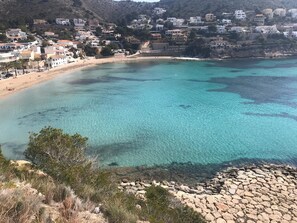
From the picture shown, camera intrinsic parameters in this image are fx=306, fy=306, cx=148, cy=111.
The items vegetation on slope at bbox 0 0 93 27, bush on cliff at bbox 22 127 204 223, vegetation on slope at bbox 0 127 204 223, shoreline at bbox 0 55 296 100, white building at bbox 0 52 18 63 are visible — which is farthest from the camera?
vegetation on slope at bbox 0 0 93 27

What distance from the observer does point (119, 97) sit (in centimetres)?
3994

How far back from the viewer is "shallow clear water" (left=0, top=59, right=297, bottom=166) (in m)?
21.6

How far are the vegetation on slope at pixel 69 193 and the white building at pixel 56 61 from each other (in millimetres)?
49122

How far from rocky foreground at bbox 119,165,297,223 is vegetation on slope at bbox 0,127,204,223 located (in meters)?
2.41

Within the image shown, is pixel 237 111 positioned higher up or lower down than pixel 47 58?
lower down

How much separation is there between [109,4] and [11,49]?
298 feet

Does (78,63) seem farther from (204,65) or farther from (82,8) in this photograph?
(82,8)

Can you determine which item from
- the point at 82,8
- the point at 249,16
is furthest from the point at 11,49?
the point at 249,16

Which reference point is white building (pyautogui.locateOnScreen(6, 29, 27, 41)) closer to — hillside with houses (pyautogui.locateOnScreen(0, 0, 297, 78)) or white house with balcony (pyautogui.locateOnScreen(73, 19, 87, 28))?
hillside with houses (pyautogui.locateOnScreen(0, 0, 297, 78))

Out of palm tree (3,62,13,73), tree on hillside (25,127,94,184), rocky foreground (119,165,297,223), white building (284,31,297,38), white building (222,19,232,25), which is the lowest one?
rocky foreground (119,165,297,223)

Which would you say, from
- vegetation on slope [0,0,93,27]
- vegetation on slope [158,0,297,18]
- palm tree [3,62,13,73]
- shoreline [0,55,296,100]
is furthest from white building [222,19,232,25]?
palm tree [3,62,13,73]

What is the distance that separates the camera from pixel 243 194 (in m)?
15.3

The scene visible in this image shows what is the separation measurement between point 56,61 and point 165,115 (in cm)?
3864

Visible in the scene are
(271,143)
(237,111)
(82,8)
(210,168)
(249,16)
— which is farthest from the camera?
(82,8)
